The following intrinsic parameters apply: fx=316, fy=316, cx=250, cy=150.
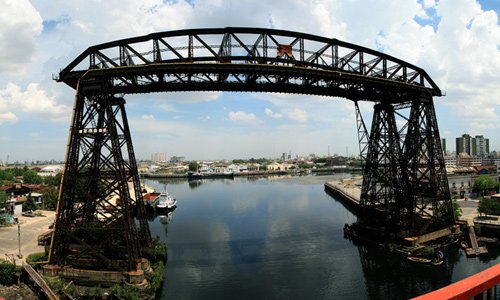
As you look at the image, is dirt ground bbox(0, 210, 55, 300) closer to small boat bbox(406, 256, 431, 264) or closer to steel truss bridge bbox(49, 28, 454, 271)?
steel truss bridge bbox(49, 28, 454, 271)

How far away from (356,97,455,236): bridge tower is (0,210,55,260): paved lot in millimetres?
29568

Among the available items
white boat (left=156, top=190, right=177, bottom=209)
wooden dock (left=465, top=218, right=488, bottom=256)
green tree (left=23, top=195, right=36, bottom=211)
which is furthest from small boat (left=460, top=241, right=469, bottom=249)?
green tree (left=23, top=195, right=36, bottom=211)

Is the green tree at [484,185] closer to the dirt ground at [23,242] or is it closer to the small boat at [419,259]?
the small boat at [419,259]

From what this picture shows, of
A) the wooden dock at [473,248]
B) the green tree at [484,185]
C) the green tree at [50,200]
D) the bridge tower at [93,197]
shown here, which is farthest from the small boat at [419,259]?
the green tree at [50,200]

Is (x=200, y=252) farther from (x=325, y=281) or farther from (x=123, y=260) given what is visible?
(x=325, y=281)

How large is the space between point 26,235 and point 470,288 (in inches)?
1392

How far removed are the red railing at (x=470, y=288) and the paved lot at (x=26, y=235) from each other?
2726 cm

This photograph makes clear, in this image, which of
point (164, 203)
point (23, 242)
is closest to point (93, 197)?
point (23, 242)

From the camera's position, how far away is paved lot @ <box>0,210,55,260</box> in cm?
2447

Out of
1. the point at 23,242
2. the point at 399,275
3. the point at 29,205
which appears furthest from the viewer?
the point at 29,205

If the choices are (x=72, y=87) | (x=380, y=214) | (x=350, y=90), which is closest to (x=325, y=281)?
(x=380, y=214)

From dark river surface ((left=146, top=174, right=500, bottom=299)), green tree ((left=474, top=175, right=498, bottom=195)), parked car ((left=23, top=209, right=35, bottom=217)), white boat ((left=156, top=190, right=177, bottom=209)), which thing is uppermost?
green tree ((left=474, top=175, right=498, bottom=195))

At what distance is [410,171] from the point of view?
1149 inches

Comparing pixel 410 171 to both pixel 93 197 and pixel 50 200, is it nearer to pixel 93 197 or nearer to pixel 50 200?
pixel 93 197
